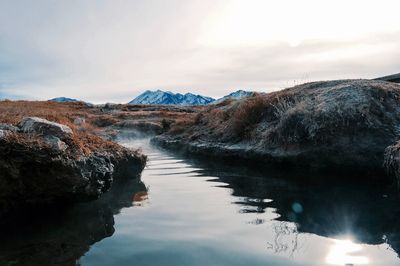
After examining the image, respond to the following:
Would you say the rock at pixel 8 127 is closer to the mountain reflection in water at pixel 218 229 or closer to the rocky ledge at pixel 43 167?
the rocky ledge at pixel 43 167

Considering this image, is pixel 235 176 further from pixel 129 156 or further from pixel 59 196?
pixel 59 196

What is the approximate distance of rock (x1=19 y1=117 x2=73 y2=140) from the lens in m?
6.30

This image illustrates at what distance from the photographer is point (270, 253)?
4.48m

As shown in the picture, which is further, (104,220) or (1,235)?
(104,220)

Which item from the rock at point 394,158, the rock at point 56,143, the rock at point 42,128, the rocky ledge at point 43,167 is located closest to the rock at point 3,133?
the rocky ledge at point 43,167

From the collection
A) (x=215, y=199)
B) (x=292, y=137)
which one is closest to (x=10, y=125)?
(x=215, y=199)

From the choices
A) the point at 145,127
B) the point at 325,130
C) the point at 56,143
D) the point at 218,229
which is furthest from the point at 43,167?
the point at 145,127

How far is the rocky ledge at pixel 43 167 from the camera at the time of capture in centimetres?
571

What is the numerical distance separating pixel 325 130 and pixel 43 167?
6959 millimetres

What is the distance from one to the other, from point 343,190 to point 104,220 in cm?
466

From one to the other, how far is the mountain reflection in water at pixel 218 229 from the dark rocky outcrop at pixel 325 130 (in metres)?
1.58

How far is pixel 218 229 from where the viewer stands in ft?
17.5

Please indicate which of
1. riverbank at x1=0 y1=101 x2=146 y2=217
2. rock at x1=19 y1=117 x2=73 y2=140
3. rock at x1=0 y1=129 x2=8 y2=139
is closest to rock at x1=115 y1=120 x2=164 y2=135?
riverbank at x1=0 y1=101 x2=146 y2=217

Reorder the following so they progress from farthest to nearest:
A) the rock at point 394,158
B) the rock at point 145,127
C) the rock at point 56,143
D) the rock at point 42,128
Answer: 1. the rock at point 145,127
2. the rock at point 394,158
3. the rock at point 42,128
4. the rock at point 56,143
